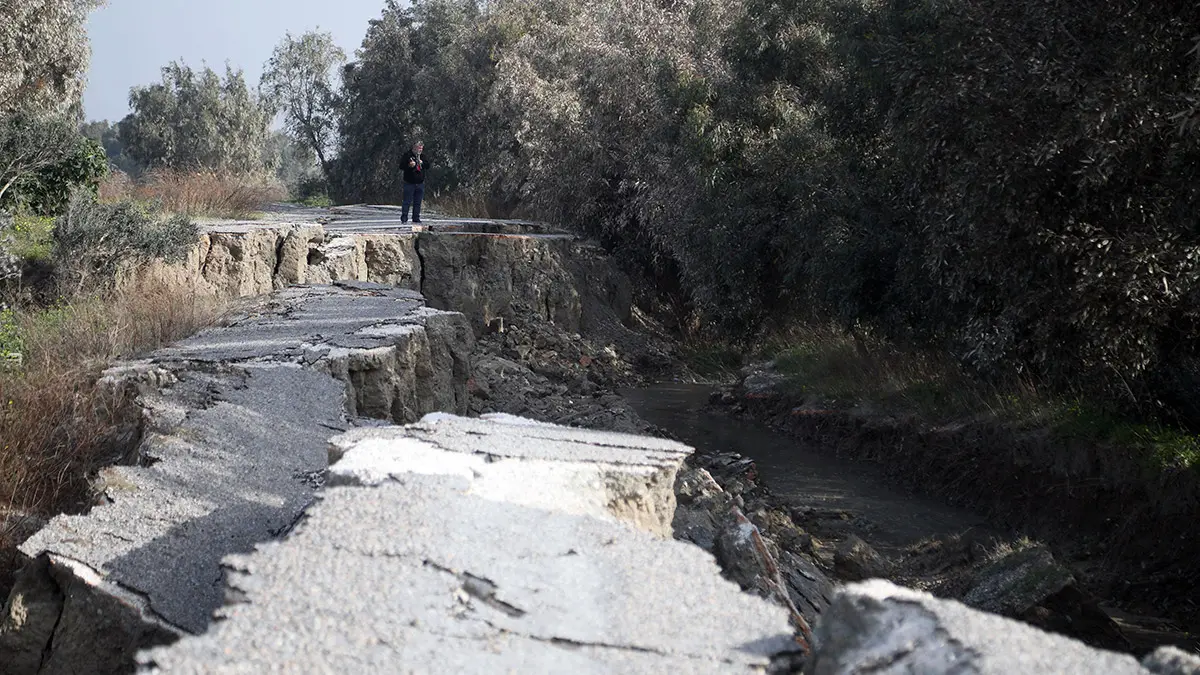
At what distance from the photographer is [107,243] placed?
13.8 m

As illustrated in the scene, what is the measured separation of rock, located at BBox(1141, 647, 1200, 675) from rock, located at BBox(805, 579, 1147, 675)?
0.05 metres

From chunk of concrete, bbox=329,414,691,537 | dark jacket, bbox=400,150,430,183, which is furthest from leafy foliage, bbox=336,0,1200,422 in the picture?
chunk of concrete, bbox=329,414,691,537

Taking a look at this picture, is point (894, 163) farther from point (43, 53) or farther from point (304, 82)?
point (304, 82)

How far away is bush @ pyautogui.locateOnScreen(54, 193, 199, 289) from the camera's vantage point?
43.4 ft

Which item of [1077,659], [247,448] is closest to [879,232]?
[247,448]

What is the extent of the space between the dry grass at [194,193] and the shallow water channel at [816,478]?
7709mm

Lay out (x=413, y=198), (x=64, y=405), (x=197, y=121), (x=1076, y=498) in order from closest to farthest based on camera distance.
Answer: (x=64, y=405), (x=1076, y=498), (x=413, y=198), (x=197, y=121)

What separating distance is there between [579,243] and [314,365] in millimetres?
17493

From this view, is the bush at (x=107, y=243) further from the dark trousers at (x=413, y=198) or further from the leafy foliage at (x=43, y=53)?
the dark trousers at (x=413, y=198)

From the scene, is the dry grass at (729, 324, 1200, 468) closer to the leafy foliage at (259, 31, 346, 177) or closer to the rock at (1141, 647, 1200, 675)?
the rock at (1141, 647, 1200, 675)

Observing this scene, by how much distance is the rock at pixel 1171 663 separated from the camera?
109 inches

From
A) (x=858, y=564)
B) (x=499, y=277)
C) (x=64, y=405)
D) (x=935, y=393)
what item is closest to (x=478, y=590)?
(x=64, y=405)

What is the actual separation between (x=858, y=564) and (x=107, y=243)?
28.1 ft

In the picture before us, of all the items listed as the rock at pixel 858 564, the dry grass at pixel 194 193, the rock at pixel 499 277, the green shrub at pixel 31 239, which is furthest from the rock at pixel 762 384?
the green shrub at pixel 31 239
